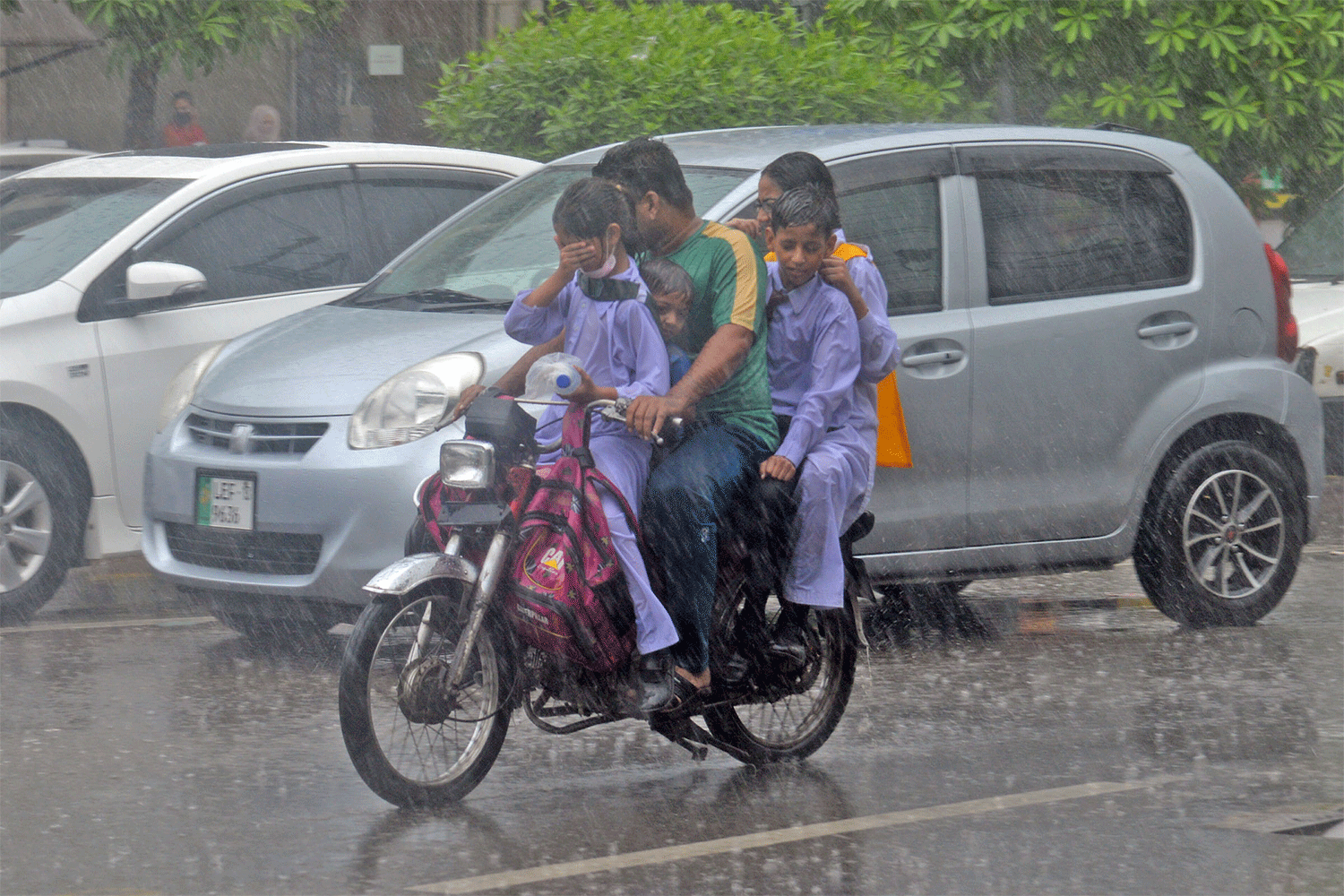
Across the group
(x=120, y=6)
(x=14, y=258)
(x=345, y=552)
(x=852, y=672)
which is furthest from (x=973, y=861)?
(x=120, y=6)

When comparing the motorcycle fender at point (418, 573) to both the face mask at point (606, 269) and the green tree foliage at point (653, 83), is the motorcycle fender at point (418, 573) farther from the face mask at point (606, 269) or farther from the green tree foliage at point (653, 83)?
the green tree foliage at point (653, 83)

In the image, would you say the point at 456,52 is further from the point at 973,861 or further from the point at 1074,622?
the point at 973,861

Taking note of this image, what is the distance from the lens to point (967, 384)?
6758 millimetres

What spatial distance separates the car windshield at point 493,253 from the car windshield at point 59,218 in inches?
48.0

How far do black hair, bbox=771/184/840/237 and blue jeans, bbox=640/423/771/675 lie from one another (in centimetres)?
66

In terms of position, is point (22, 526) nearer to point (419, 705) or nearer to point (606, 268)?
point (419, 705)

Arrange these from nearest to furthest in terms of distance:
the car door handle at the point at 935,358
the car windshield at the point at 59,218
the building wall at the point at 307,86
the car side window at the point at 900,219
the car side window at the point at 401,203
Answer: the car door handle at the point at 935,358
the car side window at the point at 900,219
the car windshield at the point at 59,218
the car side window at the point at 401,203
the building wall at the point at 307,86

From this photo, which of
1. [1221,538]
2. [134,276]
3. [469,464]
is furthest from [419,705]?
[1221,538]

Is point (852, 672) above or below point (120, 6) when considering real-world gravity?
below

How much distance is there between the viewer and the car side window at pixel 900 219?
676 cm

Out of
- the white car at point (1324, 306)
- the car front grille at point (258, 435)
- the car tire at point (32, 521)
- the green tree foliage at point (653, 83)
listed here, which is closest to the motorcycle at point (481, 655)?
the car front grille at point (258, 435)

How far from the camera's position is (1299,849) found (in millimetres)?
4648

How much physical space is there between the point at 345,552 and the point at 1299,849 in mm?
3003

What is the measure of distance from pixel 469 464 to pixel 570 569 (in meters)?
0.36
